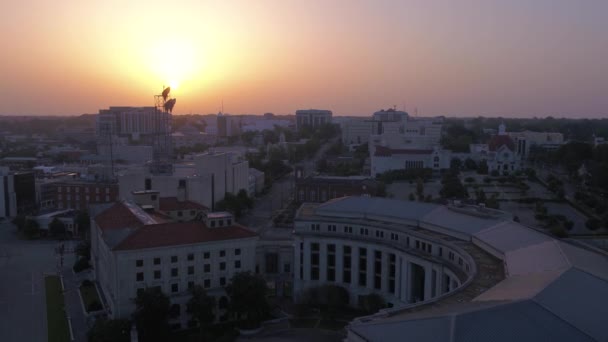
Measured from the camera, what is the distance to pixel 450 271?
12781 millimetres

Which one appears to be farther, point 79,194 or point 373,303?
point 79,194

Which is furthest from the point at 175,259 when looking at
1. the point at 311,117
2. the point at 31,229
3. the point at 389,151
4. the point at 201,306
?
the point at 311,117

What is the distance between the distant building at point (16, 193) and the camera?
2858 cm

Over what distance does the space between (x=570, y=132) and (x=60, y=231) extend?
73562 millimetres

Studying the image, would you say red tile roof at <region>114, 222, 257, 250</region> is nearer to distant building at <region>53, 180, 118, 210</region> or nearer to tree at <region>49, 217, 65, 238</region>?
tree at <region>49, 217, 65, 238</region>

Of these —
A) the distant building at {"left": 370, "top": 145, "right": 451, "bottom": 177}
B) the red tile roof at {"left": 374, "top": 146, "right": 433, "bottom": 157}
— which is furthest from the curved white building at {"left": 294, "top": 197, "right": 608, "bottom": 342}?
the red tile roof at {"left": 374, "top": 146, "right": 433, "bottom": 157}

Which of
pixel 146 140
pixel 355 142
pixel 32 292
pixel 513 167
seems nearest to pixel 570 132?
pixel 355 142

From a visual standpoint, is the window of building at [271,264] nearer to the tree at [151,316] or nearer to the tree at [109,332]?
the tree at [151,316]

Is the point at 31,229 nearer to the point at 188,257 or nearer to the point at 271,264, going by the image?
the point at 271,264

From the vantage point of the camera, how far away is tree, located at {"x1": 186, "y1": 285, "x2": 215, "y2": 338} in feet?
42.8

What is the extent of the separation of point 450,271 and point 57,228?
18.6 metres

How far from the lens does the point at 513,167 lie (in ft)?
143

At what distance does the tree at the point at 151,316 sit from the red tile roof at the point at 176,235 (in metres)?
1.44

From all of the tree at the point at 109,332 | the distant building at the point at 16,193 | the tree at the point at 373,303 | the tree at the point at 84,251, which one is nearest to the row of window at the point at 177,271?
the tree at the point at 109,332
